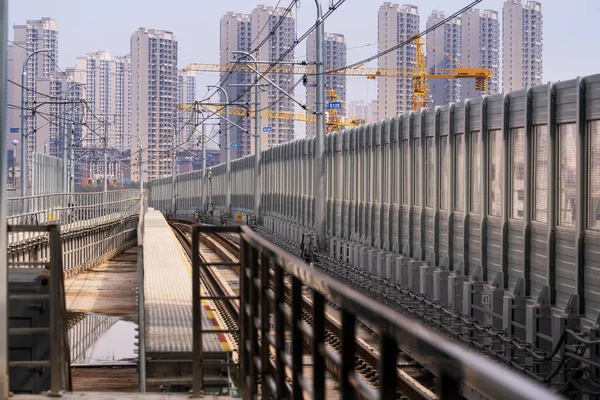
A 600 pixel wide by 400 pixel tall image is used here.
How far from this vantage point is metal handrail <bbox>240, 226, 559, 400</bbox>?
7.56 feet

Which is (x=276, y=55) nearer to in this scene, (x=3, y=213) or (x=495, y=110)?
(x=495, y=110)

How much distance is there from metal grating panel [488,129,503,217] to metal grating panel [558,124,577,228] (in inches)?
110

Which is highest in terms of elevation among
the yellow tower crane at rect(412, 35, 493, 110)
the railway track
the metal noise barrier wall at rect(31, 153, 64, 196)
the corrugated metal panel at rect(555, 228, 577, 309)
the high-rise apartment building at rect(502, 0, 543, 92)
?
the high-rise apartment building at rect(502, 0, 543, 92)

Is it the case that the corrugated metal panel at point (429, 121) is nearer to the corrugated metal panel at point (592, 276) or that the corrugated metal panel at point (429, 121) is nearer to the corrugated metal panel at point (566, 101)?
the corrugated metal panel at point (566, 101)

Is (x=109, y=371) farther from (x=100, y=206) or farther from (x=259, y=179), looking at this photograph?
(x=259, y=179)

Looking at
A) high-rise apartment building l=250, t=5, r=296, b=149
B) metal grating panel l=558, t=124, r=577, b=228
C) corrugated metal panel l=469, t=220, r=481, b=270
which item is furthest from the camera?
high-rise apartment building l=250, t=5, r=296, b=149

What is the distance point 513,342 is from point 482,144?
564 centimetres

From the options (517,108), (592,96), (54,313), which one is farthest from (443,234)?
(54,313)

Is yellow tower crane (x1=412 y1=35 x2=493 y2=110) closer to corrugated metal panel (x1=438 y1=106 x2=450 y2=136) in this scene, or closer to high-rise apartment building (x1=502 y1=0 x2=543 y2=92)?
high-rise apartment building (x1=502 y1=0 x2=543 y2=92)

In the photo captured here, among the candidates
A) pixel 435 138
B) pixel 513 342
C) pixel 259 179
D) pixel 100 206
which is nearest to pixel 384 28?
pixel 259 179

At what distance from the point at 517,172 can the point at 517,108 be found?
3.75 feet

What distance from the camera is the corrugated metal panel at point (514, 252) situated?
58.6ft

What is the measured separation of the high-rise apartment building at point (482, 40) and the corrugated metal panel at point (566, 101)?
413ft

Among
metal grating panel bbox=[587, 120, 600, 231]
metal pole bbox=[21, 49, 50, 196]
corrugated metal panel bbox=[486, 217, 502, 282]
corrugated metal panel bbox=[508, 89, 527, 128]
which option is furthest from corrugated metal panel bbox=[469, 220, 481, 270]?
metal pole bbox=[21, 49, 50, 196]
